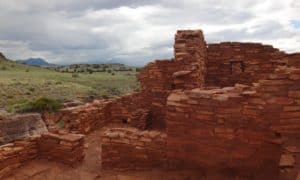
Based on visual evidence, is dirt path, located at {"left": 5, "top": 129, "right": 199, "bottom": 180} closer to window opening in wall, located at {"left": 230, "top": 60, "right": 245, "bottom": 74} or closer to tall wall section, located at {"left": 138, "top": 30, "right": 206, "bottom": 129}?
tall wall section, located at {"left": 138, "top": 30, "right": 206, "bottom": 129}

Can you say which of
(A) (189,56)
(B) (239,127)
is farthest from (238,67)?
(B) (239,127)

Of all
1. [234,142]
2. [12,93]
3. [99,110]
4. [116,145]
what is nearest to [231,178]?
[234,142]

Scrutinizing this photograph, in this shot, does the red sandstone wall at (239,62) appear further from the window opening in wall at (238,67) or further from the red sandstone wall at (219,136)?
the red sandstone wall at (219,136)

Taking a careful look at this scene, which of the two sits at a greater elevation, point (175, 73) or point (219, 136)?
point (175, 73)

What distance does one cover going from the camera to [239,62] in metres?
10.9

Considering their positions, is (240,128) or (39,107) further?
(39,107)

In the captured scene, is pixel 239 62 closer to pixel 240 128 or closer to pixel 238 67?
pixel 238 67

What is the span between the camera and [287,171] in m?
4.43

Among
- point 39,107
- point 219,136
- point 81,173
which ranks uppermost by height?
point 219,136

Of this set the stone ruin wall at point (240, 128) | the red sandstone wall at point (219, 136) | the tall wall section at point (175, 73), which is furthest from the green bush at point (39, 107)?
the red sandstone wall at point (219, 136)

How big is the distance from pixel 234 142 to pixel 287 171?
139cm

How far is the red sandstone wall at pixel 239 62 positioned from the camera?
420 inches

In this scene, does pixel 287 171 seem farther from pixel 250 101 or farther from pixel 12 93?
pixel 12 93

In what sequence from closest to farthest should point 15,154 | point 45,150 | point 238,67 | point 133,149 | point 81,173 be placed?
point 133,149 → point 81,173 → point 15,154 → point 45,150 → point 238,67
